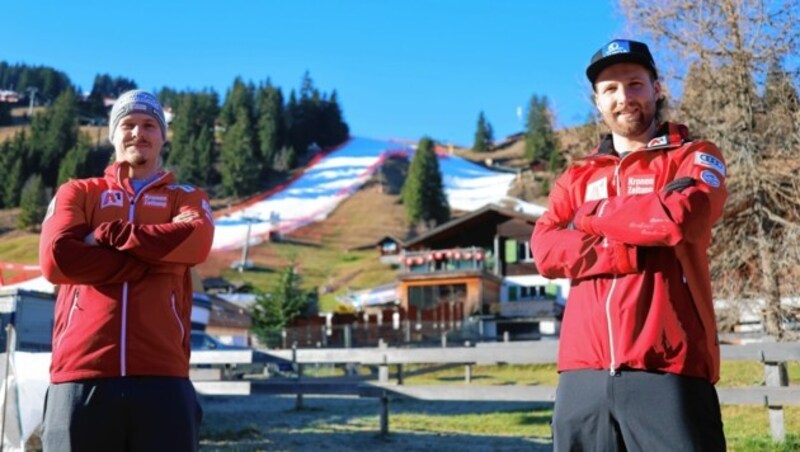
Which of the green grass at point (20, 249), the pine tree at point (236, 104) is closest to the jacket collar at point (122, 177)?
the green grass at point (20, 249)

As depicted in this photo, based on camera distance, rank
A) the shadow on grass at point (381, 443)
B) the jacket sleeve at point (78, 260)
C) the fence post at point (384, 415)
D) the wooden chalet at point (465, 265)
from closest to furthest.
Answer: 1. the jacket sleeve at point (78, 260)
2. the shadow on grass at point (381, 443)
3. the fence post at point (384, 415)
4. the wooden chalet at point (465, 265)

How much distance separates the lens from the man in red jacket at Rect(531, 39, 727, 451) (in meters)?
2.05

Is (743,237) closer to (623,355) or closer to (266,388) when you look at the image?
(266,388)

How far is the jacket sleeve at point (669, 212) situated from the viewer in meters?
2.08

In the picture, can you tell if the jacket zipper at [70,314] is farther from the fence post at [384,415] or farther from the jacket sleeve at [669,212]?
the fence post at [384,415]

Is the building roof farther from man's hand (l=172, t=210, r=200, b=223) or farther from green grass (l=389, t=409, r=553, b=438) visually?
man's hand (l=172, t=210, r=200, b=223)

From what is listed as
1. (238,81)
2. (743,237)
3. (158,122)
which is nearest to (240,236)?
(238,81)

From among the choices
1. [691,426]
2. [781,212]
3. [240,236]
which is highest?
[240,236]

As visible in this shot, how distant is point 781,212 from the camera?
11.2 metres

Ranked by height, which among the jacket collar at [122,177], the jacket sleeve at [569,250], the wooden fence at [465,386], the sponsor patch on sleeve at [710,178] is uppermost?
the jacket collar at [122,177]

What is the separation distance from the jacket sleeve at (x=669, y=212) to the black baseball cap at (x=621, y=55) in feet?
1.21

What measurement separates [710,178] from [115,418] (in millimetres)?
2050

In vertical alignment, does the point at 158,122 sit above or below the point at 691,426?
above

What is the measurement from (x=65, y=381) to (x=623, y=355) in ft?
5.94
